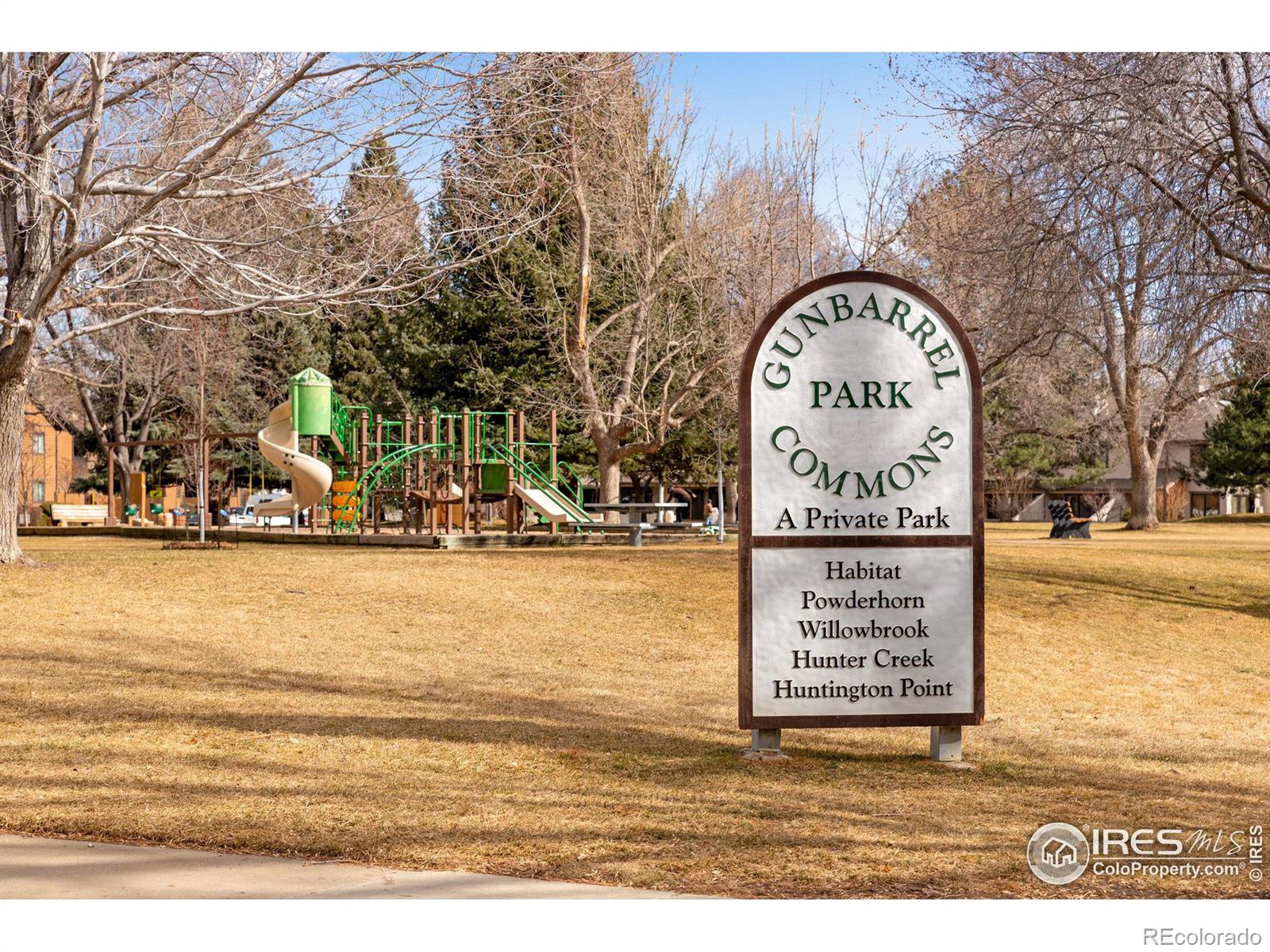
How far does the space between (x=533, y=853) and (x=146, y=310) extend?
13.3 meters

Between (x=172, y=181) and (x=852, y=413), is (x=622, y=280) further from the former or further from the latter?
(x=852, y=413)

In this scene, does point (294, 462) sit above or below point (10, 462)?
above

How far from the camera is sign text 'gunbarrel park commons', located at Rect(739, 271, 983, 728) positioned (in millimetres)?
8547

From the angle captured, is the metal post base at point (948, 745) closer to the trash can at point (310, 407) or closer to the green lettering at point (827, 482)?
the green lettering at point (827, 482)

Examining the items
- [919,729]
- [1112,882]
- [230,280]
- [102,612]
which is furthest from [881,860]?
[230,280]

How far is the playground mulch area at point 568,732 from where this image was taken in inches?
254

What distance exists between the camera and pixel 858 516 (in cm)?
860

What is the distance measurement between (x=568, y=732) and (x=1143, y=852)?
445cm

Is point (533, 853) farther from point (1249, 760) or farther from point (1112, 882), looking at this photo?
point (1249, 760)

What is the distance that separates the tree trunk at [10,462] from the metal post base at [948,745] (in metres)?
14.3

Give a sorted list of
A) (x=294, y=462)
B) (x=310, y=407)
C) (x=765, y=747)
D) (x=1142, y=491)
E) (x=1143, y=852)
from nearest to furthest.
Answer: (x=1143, y=852)
(x=765, y=747)
(x=294, y=462)
(x=310, y=407)
(x=1142, y=491)

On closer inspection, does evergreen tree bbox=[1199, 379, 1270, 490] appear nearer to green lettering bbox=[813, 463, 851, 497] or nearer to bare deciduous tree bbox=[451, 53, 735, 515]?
bare deciduous tree bbox=[451, 53, 735, 515]


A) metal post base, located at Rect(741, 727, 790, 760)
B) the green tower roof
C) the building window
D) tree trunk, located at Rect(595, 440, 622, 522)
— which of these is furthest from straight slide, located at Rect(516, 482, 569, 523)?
the building window

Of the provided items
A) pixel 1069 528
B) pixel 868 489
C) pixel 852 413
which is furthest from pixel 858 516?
pixel 1069 528
